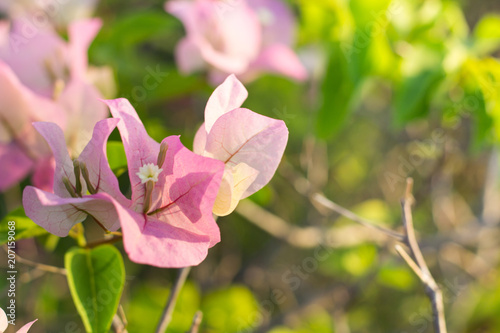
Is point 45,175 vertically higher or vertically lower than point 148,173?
lower

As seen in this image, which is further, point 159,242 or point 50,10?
point 50,10

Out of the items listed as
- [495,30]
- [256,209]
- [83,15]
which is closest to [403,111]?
[495,30]

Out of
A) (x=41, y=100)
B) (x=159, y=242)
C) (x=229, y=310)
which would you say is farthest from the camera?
(x=229, y=310)

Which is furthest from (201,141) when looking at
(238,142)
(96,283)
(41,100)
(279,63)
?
(279,63)

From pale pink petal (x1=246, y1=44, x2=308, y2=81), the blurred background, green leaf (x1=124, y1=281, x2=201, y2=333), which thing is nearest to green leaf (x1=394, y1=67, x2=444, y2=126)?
the blurred background

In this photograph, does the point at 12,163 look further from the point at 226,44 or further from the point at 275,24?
the point at 275,24

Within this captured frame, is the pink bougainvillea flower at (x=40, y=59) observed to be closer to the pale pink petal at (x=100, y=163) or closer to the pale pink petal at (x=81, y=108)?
the pale pink petal at (x=81, y=108)
